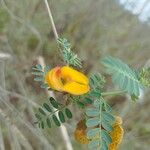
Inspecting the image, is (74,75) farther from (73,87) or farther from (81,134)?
(81,134)

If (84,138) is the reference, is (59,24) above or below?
below

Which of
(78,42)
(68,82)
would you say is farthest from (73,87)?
(78,42)

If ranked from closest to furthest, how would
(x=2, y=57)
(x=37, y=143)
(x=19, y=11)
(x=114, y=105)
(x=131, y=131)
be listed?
1. (x=2, y=57)
2. (x=37, y=143)
3. (x=19, y=11)
4. (x=131, y=131)
5. (x=114, y=105)

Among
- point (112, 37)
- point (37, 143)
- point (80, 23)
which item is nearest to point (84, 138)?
point (37, 143)

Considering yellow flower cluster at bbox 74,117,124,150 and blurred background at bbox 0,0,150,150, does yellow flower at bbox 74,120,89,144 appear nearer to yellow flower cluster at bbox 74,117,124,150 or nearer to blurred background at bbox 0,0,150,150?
yellow flower cluster at bbox 74,117,124,150

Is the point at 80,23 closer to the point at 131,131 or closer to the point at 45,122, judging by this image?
the point at 131,131

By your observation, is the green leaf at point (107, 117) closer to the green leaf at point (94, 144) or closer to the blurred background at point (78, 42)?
the green leaf at point (94, 144)

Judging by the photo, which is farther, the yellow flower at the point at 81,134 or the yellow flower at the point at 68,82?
the yellow flower at the point at 81,134

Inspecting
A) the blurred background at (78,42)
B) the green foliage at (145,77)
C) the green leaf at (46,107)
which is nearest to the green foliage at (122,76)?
the green foliage at (145,77)
